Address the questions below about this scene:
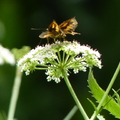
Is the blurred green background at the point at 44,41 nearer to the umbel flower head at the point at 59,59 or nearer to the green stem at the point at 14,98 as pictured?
the green stem at the point at 14,98

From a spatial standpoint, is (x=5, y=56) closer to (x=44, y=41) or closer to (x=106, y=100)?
(x=106, y=100)

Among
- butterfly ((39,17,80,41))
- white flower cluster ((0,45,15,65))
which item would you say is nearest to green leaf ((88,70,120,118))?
butterfly ((39,17,80,41))

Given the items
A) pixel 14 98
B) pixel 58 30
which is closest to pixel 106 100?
pixel 58 30

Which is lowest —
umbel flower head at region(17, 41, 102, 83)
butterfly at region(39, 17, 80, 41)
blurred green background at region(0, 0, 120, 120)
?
umbel flower head at region(17, 41, 102, 83)

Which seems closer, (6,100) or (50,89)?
(6,100)

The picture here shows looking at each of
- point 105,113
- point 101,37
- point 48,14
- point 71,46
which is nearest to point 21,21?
point 48,14

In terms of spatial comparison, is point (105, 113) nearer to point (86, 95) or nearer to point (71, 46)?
point (86, 95)

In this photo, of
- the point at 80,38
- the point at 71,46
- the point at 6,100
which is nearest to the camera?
the point at 71,46

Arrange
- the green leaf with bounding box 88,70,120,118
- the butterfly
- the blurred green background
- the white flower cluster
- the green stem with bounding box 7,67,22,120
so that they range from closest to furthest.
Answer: the green leaf with bounding box 88,70,120,118 < the butterfly < the green stem with bounding box 7,67,22,120 < the white flower cluster < the blurred green background

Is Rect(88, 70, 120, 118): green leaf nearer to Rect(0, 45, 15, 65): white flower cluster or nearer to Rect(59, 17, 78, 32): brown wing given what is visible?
Rect(59, 17, 78, 32): brown wing
